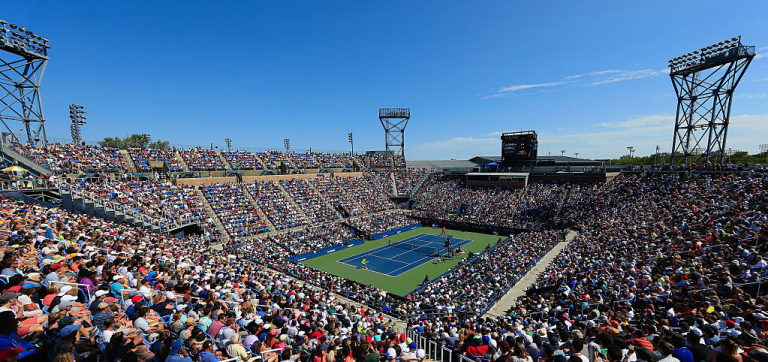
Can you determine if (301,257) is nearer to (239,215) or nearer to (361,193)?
(239,215)

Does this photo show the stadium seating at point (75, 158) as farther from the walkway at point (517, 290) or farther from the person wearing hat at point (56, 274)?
the walkway at point (517, 290)

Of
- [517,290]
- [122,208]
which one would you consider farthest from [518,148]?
[122,208]

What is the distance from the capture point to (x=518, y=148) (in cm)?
4694

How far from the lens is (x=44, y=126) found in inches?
1193

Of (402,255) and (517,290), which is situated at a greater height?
(517,290)

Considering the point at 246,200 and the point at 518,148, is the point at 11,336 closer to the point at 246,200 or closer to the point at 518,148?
the point at 246,200

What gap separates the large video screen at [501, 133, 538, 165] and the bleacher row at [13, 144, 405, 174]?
21.7 meters

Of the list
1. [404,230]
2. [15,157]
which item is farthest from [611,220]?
[15,157]

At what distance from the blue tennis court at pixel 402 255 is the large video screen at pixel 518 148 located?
18514 millimetres

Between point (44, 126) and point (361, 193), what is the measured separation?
35944 mm

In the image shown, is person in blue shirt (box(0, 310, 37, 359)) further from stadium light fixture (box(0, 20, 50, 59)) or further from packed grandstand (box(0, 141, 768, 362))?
stadium light fixture (box(0, 20, 50, 59))

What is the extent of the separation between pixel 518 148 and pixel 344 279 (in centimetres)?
3589

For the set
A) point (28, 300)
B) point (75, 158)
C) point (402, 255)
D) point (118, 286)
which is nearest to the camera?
point (28, 300)

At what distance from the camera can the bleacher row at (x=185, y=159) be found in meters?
31.1
